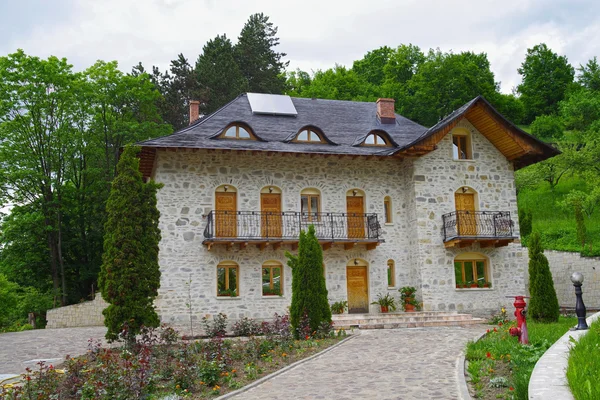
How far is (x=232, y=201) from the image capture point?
19859 mm

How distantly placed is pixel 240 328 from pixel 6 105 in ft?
58.6

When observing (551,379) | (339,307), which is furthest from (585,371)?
(339,307)

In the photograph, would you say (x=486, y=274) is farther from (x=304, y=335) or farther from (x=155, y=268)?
(x=155, y=268)

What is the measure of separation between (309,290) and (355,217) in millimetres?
6519

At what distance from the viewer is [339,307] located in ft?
64.5

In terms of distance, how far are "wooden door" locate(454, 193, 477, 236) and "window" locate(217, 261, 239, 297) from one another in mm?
8359

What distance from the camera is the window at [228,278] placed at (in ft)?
62.8

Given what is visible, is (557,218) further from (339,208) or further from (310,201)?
(310,201)

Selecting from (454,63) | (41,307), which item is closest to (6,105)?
(41,307)

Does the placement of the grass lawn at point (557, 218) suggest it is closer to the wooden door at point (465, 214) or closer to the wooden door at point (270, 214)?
the wooden door at point (465, 214)

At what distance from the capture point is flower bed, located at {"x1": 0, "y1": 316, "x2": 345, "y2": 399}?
27.2 feet

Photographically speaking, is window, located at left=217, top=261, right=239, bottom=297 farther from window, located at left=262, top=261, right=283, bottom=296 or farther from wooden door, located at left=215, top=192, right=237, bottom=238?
wooden door, located at left=215, top=192, right=237, bottom=238

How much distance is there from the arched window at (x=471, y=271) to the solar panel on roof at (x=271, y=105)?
889cm

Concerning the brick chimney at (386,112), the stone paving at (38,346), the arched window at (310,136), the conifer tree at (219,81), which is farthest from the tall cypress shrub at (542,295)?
the conifer tree at (219,81)
